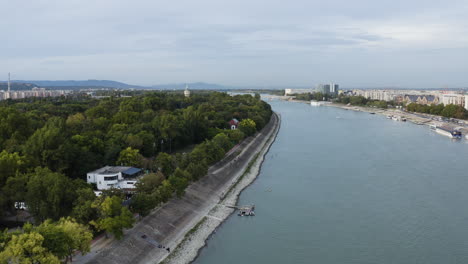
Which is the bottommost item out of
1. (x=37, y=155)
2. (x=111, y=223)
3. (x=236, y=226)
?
(x=236, y=226)

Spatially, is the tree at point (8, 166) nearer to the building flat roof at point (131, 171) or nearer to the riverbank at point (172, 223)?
the building flat roof at point (131, 171)

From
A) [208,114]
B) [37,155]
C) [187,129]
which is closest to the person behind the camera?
[37,155]

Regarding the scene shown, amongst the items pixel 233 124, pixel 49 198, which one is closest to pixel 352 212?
pixel 49 198

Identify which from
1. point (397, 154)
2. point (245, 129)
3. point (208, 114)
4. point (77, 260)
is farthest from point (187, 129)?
point (77, 260)

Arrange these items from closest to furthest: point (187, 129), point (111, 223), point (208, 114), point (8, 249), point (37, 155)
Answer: point (8, 249), point (111, 223), point (37, 155), point (187, 129), point (208, 114)

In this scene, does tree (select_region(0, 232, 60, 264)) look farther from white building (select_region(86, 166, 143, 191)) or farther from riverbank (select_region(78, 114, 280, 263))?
white building (select_region(86, 166, 143, 191))

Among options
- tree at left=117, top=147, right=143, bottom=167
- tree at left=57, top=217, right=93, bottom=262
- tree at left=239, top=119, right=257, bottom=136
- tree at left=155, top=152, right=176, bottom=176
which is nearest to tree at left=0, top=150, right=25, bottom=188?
tree at left=117, top=147, right=143, bottom=167

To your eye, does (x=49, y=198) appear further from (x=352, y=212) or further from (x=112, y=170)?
(x=352, y=212)

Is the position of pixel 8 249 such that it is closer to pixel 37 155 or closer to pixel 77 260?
pixel 77 260
